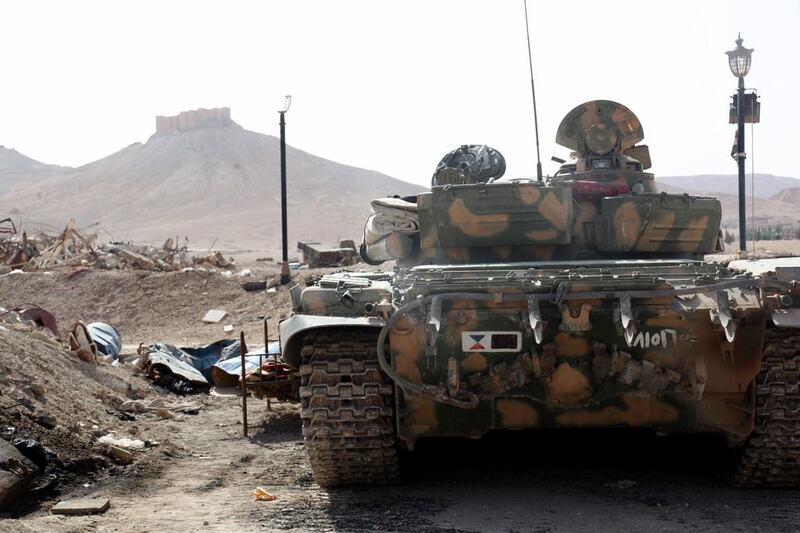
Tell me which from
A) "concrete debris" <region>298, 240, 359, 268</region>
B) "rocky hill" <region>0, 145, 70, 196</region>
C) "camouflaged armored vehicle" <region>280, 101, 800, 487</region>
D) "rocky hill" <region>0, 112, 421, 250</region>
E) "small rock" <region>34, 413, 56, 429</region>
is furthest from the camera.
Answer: "rocky hill" <region>0, 145, 70, 196</region>

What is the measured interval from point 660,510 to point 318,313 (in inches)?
94.5

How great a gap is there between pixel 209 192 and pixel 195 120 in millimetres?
21558

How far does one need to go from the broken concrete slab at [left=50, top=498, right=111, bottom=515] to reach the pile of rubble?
17898 millimetres

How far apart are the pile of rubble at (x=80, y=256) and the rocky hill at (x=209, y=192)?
1362 inches

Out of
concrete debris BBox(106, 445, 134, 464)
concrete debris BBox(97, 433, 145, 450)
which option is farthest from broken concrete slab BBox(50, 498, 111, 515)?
concrete debris BBox(97, 433, 145, 450)

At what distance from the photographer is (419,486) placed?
7.52 metres

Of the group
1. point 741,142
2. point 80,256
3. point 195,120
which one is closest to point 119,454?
point 741,142

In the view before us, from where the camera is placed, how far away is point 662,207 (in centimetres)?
852

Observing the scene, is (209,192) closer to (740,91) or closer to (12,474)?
(740,91)

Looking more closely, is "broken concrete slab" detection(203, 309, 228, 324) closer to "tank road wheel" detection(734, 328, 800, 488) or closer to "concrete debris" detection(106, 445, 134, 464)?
"concrete debris" detection(106, 445, 134, 464)

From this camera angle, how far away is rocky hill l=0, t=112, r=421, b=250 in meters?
73.0

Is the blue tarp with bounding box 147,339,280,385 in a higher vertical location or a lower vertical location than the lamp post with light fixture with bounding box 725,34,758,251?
lower

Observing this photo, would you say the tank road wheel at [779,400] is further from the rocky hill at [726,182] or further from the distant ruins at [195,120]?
the rocky hill at [726,182]

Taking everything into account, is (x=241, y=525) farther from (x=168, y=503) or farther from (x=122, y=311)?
(x=122, y=311)
